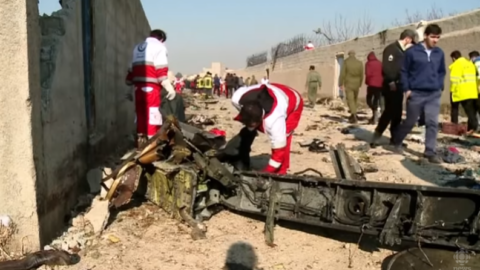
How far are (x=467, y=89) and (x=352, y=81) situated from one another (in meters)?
2.88

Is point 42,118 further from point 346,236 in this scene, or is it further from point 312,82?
point 312,82

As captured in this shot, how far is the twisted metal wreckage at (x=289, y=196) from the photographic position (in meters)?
3.46

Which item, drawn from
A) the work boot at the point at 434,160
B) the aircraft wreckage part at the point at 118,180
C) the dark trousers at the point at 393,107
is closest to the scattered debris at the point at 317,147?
the dark trousers at the point at 393,107

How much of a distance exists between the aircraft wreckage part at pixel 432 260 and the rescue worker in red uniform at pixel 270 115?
1.44 m

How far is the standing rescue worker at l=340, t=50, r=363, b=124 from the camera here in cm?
1145

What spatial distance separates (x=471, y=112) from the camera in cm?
927

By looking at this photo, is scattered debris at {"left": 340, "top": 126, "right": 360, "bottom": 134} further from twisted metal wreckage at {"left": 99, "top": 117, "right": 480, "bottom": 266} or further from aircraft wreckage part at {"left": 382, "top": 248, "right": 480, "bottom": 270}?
aircraft wreckage part at {"left": 382, "top": 248, "right": 480, "bottom": 270}

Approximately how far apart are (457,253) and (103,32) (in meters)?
4.94

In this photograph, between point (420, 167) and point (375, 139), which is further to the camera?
point (375, 139)

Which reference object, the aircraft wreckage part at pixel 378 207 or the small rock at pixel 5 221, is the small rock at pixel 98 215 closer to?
the small rock at pixel 5 221

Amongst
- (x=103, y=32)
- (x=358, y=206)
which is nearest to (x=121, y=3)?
(x=103, y=32)

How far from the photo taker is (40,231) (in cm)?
348

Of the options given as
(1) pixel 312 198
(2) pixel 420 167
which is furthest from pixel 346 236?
(2) pixel 420 167

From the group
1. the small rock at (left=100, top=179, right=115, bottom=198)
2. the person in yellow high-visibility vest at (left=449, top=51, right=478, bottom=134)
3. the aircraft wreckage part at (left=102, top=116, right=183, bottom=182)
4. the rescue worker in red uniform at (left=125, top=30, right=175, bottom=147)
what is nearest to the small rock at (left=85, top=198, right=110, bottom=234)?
the small rock at (left=100, top=179, right=115, bottom=198)
